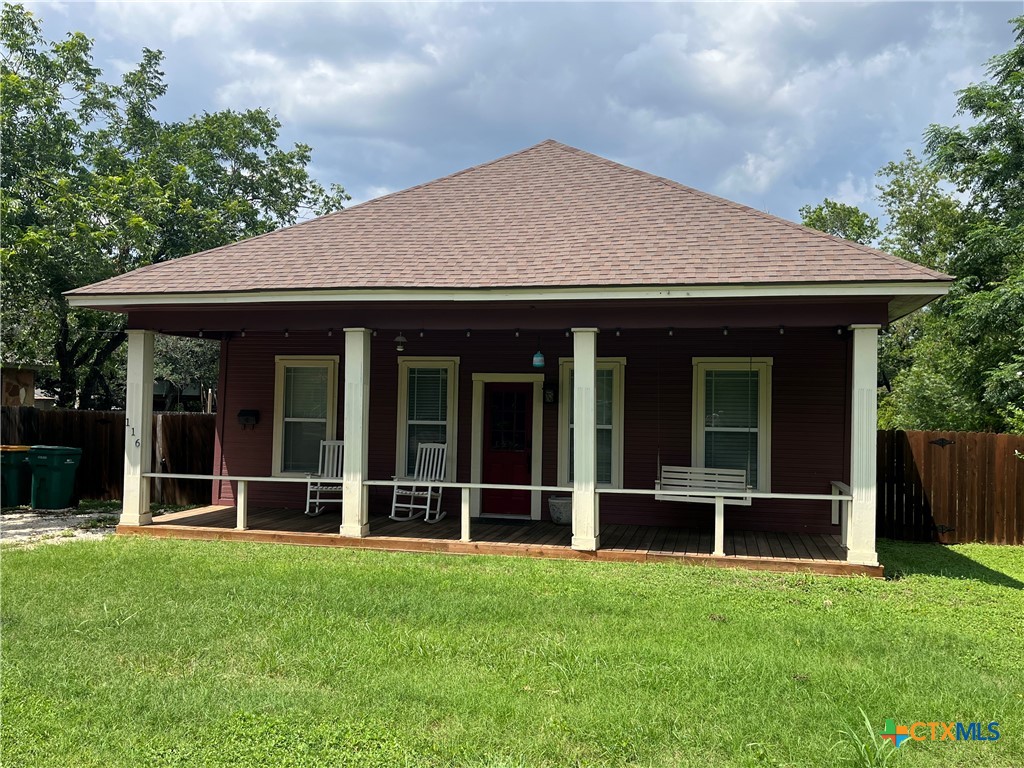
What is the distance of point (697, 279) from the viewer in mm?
7648

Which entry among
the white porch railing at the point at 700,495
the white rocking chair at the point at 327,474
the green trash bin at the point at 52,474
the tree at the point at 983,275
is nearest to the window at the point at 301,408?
the white rocking chair at the point at 327,474

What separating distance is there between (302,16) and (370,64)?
0.97 m

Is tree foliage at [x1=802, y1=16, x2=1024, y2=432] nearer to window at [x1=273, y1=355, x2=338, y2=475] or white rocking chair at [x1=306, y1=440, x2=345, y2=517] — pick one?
A: white rocking chair at [x1=306, y1=440, x2=345, y2=517]

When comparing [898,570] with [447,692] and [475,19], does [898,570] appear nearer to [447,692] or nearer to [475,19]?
[447,692]

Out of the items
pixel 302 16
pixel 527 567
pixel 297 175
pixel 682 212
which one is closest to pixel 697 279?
pixel 682 212

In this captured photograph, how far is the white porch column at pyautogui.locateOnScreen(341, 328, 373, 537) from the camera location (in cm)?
868

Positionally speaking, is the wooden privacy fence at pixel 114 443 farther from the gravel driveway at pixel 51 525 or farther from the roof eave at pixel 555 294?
the roof eave at pixel 555 294

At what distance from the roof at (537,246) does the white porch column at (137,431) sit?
764 mm

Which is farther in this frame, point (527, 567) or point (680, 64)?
point (680, 64)

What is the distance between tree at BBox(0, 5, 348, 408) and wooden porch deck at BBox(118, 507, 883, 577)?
602 cm

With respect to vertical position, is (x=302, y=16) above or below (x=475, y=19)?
below

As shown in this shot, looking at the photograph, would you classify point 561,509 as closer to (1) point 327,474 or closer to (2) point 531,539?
(2) point 531,539

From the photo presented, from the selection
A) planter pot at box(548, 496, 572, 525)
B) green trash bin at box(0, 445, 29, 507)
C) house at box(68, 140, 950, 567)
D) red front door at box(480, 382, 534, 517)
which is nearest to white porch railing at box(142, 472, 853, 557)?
house at box(68, 140, 950, 567)

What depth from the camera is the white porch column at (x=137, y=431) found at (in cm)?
921
